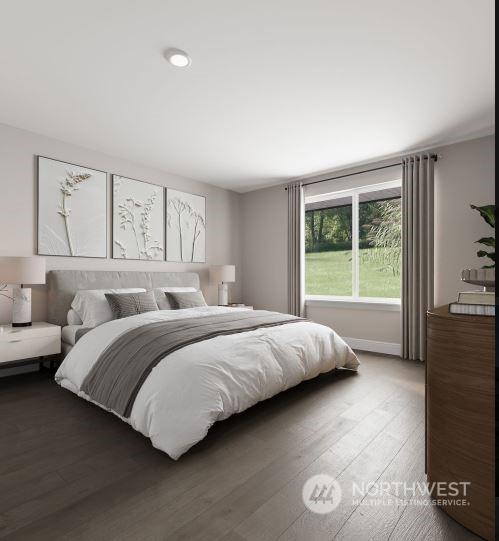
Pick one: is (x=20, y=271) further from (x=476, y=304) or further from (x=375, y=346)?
(x=375, y=346)

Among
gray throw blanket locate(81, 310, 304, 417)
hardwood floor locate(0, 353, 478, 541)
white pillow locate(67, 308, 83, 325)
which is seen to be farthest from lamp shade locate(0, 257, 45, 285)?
gray throw blanket locate(81, 310, 304, 417)

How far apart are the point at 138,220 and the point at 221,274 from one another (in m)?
1.48

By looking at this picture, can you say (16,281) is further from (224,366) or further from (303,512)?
(303,512)

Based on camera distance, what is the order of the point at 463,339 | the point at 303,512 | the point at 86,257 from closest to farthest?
the point at 463,339
the point at 303,512
the point at 86,257

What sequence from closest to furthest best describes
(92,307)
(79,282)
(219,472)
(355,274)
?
(219,472), (92,307), (79,282), (355,274)

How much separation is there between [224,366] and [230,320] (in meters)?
0.91

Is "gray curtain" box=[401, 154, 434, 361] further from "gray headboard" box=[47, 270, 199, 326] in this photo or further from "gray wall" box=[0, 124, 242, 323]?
"gray headboard" box=[47, 270, 199, 326]

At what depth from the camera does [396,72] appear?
8.42 feet

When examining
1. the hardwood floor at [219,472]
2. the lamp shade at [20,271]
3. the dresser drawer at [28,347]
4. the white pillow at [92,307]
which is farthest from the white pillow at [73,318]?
the hardwood floor at [219,472]

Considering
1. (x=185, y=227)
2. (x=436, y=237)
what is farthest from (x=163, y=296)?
(x=436, y=237)

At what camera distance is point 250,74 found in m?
2.60

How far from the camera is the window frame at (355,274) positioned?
451cm

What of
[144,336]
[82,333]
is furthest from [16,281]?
[144,336]

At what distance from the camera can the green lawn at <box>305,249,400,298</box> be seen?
4.63 metres
